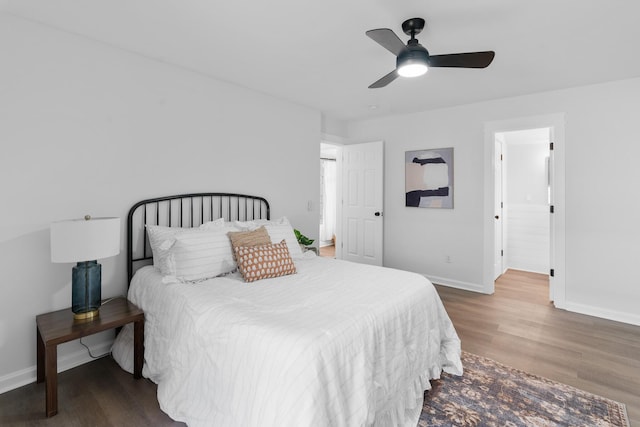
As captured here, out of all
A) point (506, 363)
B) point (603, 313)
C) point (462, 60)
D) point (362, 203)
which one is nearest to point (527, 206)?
point (603, 313)

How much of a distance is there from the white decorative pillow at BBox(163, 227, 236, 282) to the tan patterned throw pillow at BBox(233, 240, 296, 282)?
0.13 m

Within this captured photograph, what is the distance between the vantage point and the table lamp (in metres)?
1.96

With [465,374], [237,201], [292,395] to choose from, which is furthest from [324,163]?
[292,395]

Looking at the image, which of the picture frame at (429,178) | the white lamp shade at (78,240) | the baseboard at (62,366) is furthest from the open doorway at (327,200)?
the white lamp shade at (78,240)

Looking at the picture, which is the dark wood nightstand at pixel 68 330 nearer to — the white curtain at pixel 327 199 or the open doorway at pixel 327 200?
the open doorway at pixel 327 200

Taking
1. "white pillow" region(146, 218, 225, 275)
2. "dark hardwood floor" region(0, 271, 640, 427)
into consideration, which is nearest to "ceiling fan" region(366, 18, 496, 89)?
"white pillow" region(146, 218, 225, 275)

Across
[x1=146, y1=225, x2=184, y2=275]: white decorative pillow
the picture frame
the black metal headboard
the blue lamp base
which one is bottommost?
the blue lamp base

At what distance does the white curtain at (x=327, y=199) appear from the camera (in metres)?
7.86

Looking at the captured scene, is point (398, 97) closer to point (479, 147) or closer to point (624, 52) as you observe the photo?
point (479, 147)

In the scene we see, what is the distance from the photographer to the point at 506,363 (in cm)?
248

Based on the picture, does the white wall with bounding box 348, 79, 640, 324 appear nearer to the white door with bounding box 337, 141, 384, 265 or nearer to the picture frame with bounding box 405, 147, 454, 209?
the picture frame with bounding box 405, 147, 454, 209

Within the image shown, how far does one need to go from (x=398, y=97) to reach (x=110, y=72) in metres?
3.04

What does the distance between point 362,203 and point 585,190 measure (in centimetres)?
284

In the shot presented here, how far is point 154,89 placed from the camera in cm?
280
